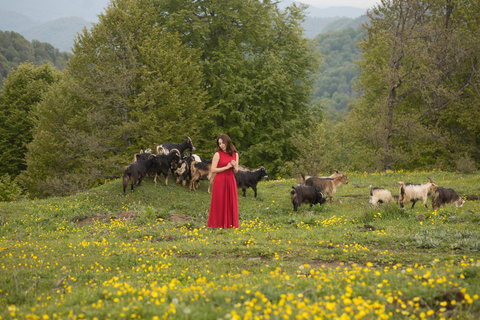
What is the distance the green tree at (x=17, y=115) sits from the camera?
1837 inches

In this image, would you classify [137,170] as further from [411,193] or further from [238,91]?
[238,91]

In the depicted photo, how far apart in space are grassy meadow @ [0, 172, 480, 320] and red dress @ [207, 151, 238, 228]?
0.56 m

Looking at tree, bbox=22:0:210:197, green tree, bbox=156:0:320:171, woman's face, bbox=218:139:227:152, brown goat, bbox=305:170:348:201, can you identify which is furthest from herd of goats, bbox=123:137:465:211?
green tree, bbox=156:0:320:171

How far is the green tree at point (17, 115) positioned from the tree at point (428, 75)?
38.8 meters

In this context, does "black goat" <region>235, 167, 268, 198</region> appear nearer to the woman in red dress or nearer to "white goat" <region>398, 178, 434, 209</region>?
"white goat" <region>398, 178, 434, 209</region>

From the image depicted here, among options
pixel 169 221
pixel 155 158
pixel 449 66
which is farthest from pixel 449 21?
pixel 169 221

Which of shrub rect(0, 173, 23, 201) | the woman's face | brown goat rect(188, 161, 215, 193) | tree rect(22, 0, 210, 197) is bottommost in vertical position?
shrub rect(0, 173, 23, 201)

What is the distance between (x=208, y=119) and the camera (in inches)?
1371

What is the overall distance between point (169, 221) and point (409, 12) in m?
30.7

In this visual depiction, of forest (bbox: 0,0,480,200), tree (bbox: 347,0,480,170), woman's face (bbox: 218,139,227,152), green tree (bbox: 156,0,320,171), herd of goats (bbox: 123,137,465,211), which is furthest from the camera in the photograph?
green tree (bbox: 156,0,320,171)

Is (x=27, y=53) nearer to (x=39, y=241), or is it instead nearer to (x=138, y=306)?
(x=39, y=241)

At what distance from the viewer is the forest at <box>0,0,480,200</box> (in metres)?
30.8

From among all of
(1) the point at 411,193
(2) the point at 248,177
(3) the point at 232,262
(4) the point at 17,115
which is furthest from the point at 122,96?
(3) the point at 232,262

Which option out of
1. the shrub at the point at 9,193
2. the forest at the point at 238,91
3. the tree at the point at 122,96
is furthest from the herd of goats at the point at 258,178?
the shrub at the point at 9,193
